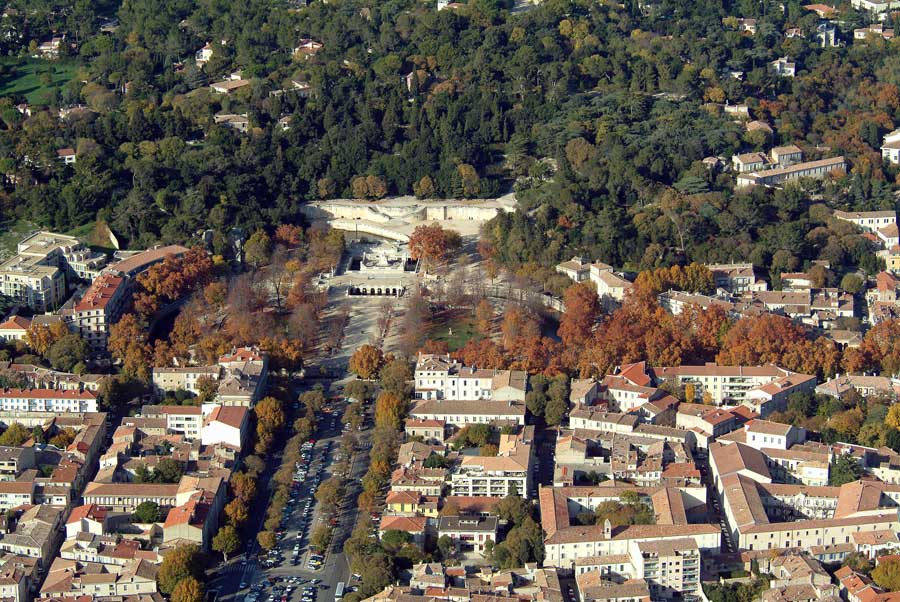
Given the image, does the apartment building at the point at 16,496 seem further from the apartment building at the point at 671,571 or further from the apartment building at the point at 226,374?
the apartment building at the point at 671,571

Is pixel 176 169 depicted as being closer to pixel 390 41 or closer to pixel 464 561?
pixel 390 41

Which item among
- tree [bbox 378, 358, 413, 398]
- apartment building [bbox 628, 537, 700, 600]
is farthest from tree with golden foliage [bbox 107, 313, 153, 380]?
apartment building [bbox 628, 537, 700, 600]

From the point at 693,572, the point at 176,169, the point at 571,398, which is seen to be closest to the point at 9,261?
the point at 176,169

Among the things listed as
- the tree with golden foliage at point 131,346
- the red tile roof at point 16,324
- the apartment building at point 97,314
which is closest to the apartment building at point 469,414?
the tree with golden foliage at point 131,346

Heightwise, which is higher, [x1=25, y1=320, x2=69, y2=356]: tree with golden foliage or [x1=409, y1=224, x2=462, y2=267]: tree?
[x1=25, y1=320, x2=69, y2=356]: tree with golden foliage

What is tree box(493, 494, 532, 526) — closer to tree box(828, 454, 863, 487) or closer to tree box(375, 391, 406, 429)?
tree box(375, 391, 406, 429)
